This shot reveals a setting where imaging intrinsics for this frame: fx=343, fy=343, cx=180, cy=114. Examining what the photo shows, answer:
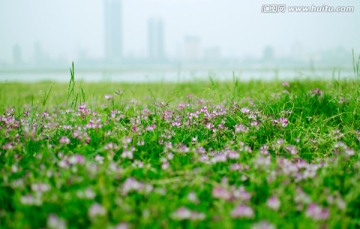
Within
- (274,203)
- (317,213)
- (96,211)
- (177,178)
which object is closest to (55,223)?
(96,211)

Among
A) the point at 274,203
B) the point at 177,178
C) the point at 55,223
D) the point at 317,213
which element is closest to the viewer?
the point at 55,223

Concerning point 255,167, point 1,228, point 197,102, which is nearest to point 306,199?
point 255,167

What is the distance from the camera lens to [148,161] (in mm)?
2422

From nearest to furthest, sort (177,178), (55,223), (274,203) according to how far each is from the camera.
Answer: (55,223) < (274,203) < (177,178)

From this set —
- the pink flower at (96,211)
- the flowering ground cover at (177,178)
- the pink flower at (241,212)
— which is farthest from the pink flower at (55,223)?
the pink flower at (241,212)

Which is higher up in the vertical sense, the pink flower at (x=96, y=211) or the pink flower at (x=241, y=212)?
the pink flower at (x=96, y=211)

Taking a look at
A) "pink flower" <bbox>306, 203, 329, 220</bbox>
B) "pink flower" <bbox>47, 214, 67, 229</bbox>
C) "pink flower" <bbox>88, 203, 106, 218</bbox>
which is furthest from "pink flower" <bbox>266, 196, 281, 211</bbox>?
"pink flower" <bbox>47, 214, 67, 229</bbox>

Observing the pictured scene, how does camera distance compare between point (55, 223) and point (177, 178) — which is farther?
point (177, 178)

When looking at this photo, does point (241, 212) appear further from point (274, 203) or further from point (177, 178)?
point (177, 178)

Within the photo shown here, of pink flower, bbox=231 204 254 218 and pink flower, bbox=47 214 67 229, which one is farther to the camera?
pink flower, bbox=231 204 254 218

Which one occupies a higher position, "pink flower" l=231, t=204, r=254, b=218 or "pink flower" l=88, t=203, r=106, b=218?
"pink flower" l=88, t=203, r=106, b=218

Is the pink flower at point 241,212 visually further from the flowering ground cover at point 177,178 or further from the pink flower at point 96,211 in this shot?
the pink flower at point 96,211

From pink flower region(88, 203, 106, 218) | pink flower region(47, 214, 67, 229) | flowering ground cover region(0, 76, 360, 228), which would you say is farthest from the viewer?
flowering ground cover region(0, 76, 360, 228)

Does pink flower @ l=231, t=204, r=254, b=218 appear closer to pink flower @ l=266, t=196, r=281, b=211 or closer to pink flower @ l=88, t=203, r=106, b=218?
A: pink flower @ l=266, t=196, r=281, b=211
